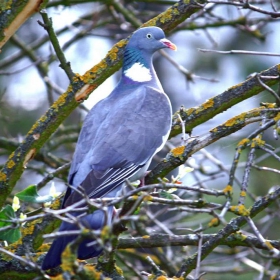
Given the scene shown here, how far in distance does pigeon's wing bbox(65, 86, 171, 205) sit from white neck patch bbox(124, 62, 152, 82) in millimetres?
188

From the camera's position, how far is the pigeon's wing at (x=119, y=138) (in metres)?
3.30

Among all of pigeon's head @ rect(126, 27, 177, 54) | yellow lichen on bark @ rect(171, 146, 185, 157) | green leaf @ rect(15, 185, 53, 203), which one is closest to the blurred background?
pigeon's head @ rect(126, 27, 177, 54)

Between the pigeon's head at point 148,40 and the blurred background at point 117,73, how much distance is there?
28cm

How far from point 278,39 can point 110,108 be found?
19.9 ft

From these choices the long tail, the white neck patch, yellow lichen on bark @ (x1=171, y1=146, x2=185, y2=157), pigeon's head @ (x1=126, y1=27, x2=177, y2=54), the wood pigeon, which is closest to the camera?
Result: the long tail

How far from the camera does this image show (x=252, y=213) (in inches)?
106

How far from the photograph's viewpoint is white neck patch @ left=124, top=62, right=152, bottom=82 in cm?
414

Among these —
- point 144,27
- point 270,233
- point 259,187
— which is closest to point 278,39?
point 259,187

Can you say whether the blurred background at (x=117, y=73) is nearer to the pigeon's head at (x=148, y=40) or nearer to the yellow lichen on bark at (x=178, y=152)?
the pigeon's head at (x=148, y=40)

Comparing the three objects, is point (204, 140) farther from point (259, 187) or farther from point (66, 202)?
point (259, 187)

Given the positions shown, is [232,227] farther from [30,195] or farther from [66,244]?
[30,195]

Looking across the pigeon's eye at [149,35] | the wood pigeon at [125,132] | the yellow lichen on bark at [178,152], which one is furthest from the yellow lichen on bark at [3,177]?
the pigeon's eye at [149,35]

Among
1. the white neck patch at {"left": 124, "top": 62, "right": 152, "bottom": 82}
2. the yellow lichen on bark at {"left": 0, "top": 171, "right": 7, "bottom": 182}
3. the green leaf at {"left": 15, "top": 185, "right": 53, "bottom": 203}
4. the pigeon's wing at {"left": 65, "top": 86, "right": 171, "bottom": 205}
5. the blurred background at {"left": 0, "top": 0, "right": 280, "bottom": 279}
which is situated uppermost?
the blurred background at {"left": 0, "top": 0, "right": 280, "bottom": 279}

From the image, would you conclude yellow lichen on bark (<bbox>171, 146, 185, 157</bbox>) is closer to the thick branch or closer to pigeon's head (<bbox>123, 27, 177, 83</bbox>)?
the thick branch
